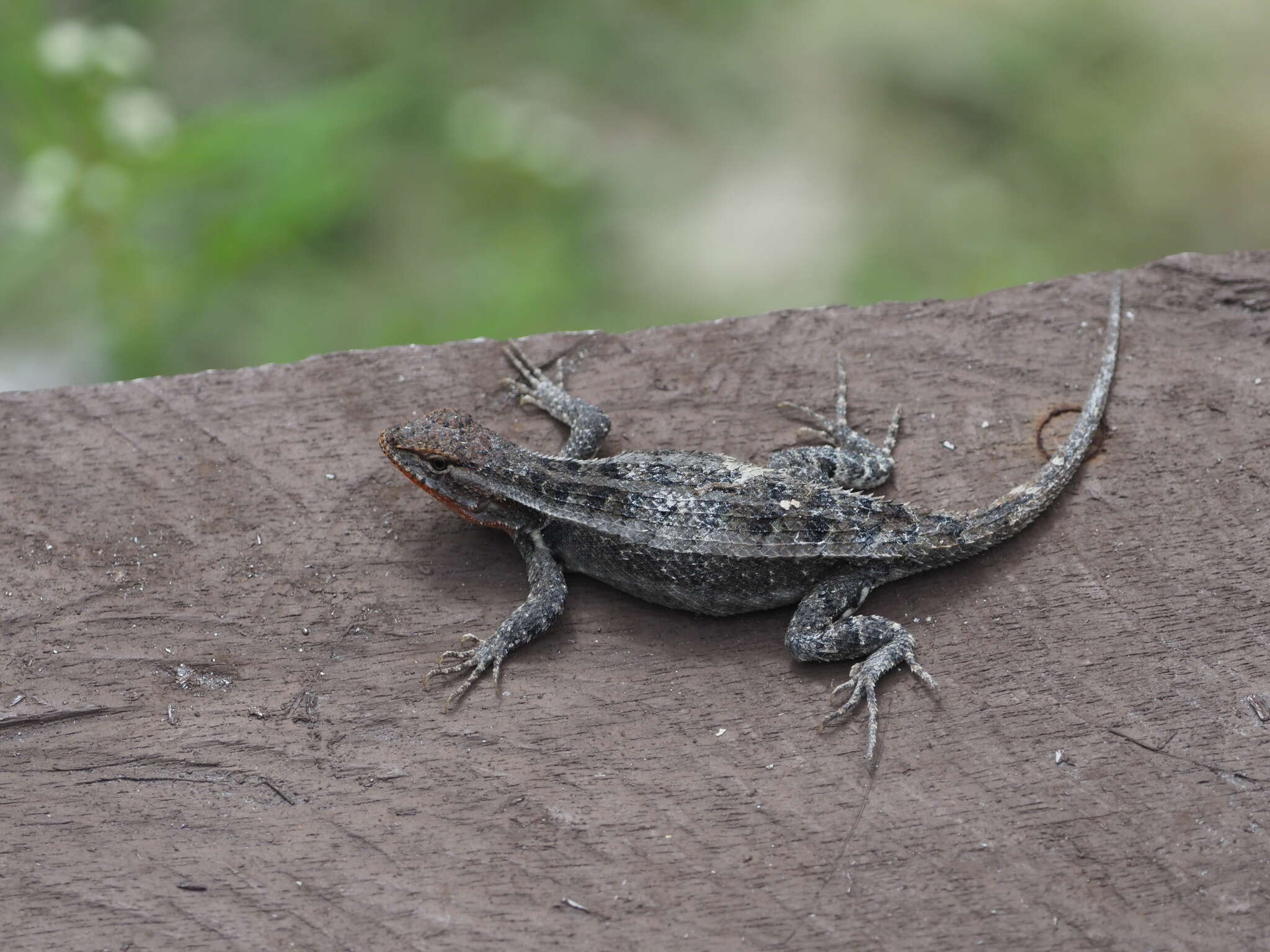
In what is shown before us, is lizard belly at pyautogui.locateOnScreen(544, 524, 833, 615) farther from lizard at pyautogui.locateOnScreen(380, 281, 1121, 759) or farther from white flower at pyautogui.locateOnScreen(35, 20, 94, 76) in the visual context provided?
white flower at pyautogui.locateOnScreen(35, 20, 94, 76)

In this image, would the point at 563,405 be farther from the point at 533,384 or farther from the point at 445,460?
the point at 445,460

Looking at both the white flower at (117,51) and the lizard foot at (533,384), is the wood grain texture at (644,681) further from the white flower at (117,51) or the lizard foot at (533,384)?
the white flower at (117,51)

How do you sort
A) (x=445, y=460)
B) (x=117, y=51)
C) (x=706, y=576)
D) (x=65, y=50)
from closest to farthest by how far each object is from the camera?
(x=706, y=576) < (x=445, y=460) < (x=65, y=50) < (x=117, y=51)

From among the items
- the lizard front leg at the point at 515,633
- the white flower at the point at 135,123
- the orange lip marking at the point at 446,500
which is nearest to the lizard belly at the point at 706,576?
the lizard front leg at the point at 515,633

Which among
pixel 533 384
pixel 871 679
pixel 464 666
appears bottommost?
pixel 464 666

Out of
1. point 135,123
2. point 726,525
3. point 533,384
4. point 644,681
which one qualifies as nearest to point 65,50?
point 135,123

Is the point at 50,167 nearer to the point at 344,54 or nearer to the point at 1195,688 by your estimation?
the point at 344,54

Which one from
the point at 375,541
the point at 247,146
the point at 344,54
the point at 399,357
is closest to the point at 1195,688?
the point at 375,541
